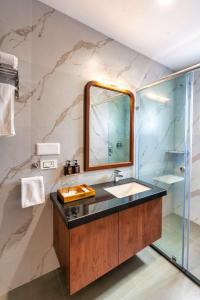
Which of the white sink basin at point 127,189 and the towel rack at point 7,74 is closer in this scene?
the towel rack at point 7,74

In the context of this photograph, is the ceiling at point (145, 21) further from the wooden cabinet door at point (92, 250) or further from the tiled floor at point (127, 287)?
the tiled floor at point (127, 287)

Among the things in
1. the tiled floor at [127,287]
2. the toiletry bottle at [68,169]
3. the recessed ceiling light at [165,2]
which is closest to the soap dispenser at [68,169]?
the toiletry bottle at [68,169]

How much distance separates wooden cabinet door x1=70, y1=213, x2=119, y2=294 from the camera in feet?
3.53

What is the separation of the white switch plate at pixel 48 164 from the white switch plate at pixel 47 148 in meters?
0.07

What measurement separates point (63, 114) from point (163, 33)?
142 centimetres

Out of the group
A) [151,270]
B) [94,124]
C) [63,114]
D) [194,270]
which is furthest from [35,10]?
[194,270]

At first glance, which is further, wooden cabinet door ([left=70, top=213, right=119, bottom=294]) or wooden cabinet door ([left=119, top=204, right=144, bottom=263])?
wooden cabinet door ([left=119, top=204, right=144, bottom=263])

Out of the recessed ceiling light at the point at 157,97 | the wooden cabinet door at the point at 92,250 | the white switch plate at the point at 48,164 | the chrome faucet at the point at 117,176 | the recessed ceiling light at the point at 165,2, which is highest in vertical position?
the recessed ceiling light at the point at 165,2

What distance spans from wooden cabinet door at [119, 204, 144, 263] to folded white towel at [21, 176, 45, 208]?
2.28 ft

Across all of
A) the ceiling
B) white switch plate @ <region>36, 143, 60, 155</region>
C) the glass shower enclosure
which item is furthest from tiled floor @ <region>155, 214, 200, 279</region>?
the ceiling

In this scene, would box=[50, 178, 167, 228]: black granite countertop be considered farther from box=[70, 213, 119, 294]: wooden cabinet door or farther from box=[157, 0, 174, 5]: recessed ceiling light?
box=[157, 0, 174, 5]: recessed ceiling light

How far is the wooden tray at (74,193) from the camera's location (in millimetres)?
1308

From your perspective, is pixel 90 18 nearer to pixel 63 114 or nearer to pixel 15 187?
pixel 63 114

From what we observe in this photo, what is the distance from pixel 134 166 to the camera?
6.91 ft
